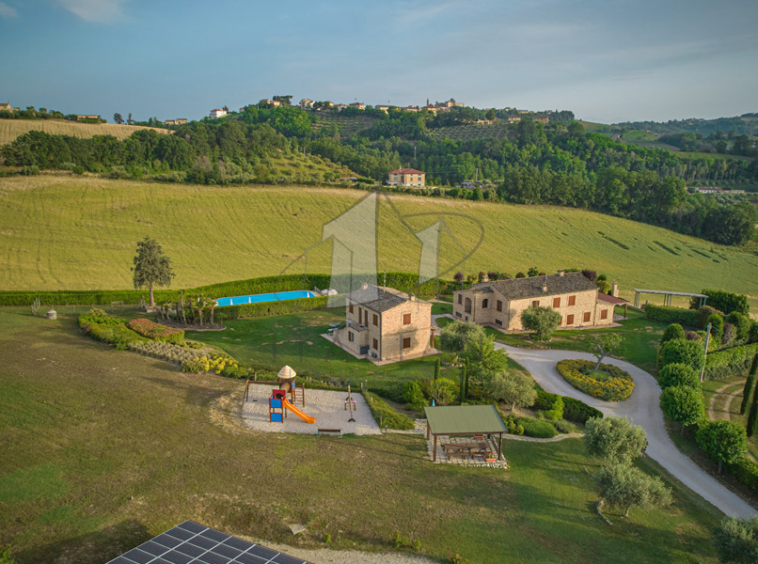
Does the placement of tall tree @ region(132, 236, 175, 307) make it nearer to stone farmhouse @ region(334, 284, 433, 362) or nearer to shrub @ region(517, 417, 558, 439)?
stone farmhouse @ region(334, 284, 433, 362)

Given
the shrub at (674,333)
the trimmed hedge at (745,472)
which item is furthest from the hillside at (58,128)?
the trimmed hedge at (745,472)

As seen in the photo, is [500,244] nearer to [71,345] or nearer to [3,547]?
[71,345]

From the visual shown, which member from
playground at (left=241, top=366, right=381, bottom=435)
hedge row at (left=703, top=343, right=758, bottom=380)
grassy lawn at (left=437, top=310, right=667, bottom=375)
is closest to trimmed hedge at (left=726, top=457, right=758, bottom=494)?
hedge row at (left=703, top=343, right=758, bottom=380)

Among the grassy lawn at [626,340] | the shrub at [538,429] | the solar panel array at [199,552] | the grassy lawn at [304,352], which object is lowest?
the grassy lawn at [626,340]

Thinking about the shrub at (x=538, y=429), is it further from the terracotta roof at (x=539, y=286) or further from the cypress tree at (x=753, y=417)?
the terracotta roof at (x=539, y=286)

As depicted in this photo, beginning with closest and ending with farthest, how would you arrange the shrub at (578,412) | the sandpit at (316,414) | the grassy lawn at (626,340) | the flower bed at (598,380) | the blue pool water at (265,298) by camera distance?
the sandpit at (316,414) → the shrub at (578,412) → the flower bed at (598,380) → the grassy lawn at (626,340) → the blue pool water at (265,298)

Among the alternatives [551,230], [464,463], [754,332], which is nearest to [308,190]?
[551,230]
